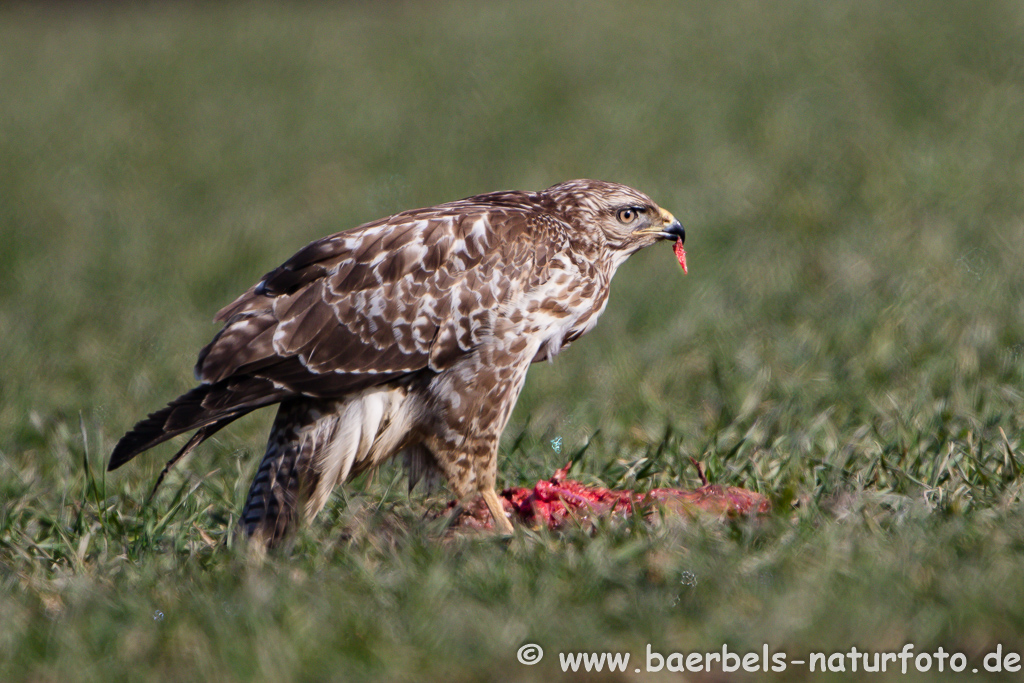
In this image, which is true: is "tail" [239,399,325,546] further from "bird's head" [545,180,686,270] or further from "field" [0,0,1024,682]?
"bird's head" [545,180,686,270]

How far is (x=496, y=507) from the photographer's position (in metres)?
4.04

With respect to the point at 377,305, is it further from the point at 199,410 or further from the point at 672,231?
the point at 672,231

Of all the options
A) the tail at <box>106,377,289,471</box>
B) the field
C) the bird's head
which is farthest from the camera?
the bird's head

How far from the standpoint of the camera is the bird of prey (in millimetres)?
3828

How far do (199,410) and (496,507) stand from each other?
1036 mm

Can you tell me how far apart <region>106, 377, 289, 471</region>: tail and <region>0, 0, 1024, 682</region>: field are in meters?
0.33

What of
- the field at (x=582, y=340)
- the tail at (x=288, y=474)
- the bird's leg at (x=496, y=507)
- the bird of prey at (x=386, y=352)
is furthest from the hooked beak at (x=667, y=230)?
the tail at (x=288, y=474)

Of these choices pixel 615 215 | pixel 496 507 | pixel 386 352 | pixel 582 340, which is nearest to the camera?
pixel 386 352

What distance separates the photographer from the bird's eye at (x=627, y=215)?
4371 millimetres

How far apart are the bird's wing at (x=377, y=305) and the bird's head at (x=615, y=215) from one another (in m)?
0.34

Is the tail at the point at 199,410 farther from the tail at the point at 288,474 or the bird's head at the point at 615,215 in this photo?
the bird's head at the point at 615,215

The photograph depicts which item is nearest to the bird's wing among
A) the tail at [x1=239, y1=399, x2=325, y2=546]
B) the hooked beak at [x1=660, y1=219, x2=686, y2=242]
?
the tail at [x1=239, y1=399, x2=325, y2=546]

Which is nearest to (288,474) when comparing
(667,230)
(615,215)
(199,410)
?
(199,410)

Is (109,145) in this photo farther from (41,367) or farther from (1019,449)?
(1019,449)
